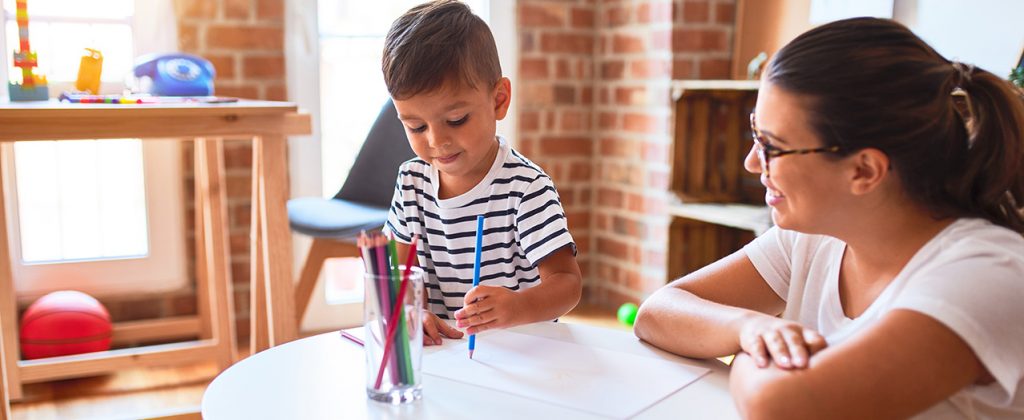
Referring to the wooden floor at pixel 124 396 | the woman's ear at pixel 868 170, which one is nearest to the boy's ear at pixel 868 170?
the woman's ear at pixel 868 170

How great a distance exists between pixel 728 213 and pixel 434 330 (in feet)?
6.25

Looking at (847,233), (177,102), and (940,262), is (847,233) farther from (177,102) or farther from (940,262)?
(177,102)

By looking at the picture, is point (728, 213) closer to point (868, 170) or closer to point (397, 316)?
point (868, 170)

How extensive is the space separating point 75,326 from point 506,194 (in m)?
1.80

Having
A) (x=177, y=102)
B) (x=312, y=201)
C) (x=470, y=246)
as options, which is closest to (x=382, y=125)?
(x=312, y=201)

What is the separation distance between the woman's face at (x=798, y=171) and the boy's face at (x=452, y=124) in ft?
1.65

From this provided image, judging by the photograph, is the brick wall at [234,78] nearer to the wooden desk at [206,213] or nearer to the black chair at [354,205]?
the wooden desk at [206,213]

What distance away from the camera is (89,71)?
232 cm

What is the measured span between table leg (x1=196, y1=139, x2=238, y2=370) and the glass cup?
1.81m

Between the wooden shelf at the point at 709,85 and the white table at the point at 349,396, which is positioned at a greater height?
the wooden shelf at the point at 709,85

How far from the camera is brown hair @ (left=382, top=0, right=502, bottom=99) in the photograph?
1.29 metres

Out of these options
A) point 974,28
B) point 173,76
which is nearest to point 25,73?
point 173,76

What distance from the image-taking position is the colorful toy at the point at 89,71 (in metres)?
2.31

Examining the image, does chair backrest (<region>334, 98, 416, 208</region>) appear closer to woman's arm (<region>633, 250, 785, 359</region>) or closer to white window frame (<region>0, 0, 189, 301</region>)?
white window frame (<region>0, 0, 189, 301</region>)
